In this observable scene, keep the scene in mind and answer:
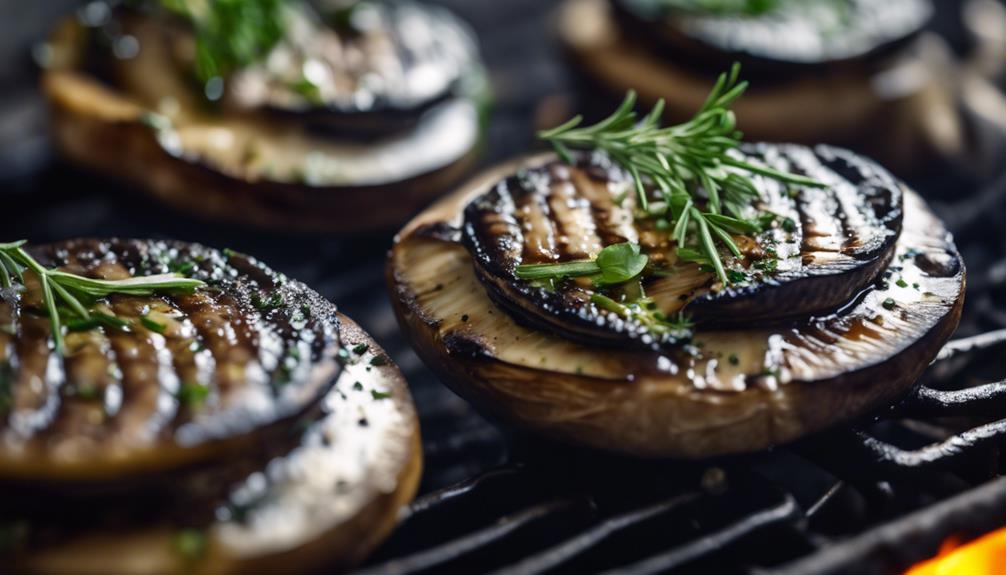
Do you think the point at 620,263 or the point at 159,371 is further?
the point at 620,263

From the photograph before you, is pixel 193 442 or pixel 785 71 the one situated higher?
pixel 785 71

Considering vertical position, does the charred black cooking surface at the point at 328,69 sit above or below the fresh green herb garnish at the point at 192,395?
above

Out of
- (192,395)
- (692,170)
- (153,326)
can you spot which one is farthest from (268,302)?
(692,170)

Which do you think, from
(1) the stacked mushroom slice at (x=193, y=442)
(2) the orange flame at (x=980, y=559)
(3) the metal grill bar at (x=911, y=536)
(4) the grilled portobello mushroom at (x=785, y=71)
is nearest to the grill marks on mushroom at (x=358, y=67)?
(4) the grilled portobello mushroom at (x=785, y=71)

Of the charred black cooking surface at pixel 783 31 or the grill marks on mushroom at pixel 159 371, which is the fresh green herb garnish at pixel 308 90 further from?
the charred black cooking surface at pixel 783 31

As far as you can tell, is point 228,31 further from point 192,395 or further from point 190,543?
point 190,543

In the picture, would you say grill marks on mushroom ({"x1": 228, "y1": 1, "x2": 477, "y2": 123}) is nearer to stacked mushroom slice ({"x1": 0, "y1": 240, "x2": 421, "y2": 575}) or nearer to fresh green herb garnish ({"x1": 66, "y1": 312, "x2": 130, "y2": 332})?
stacked mushroom slice ({"x1": 0, "y1": 240, "x2": 421, "y2": 575})

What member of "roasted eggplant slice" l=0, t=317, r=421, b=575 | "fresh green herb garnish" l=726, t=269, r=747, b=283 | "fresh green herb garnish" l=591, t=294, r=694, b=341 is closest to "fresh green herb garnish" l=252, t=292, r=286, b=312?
"roasted eggplant slice" l=0, t=317, r=421, b=575
